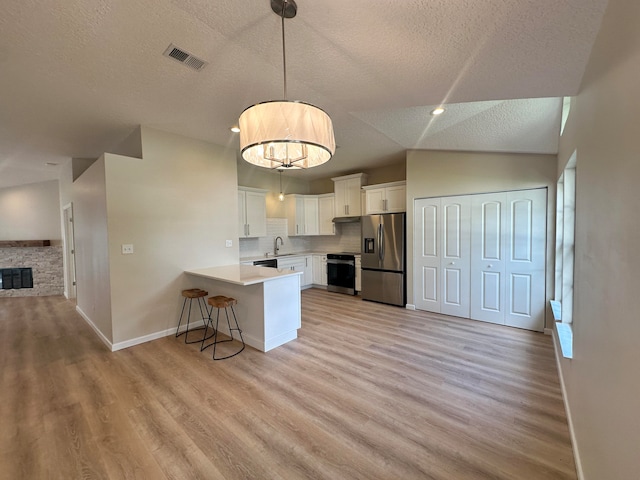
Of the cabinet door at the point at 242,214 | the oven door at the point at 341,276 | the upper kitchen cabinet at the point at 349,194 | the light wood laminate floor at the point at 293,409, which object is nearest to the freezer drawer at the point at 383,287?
the oven door at the point at 341,276

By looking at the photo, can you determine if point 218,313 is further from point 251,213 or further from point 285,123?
point 285,123

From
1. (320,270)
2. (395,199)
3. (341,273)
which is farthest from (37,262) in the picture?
(395,199)

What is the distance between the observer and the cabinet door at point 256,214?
5.46m

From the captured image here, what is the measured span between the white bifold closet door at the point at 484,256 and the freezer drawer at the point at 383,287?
28 cm

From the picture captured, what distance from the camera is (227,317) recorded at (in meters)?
3.59

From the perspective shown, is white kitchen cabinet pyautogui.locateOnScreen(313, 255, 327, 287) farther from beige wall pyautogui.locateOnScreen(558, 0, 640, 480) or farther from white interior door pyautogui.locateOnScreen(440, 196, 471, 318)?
beige wall pyautogui.locateOnScreen(558, 0, 640, 480)

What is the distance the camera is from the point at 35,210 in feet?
21.5

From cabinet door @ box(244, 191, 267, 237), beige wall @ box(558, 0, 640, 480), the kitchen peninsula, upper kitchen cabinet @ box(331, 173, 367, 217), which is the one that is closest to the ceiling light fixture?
beige wall @ box(558, 0, 640, 480)

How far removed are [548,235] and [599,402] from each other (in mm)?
2819

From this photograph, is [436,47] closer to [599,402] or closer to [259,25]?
[259,25]

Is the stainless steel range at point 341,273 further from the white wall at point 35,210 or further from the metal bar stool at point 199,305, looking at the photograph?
the white wall at point 35,210

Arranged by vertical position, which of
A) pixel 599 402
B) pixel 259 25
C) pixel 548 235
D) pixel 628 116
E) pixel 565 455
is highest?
pixel 259 25

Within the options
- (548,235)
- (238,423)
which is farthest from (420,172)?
(238,423)

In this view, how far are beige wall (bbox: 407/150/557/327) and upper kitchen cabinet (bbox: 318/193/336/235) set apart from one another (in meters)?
2.18
